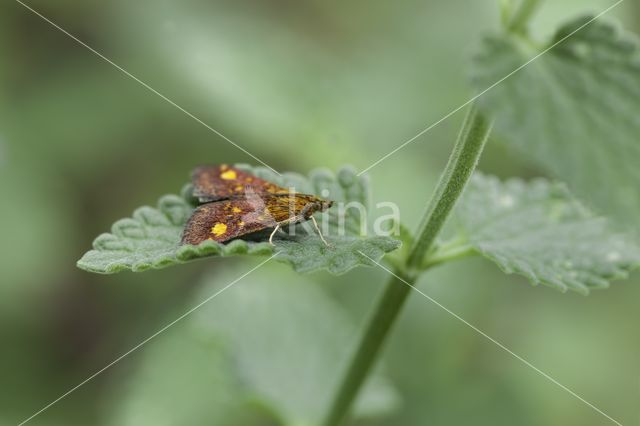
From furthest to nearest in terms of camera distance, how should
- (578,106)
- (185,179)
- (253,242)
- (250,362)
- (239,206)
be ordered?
1. (185,179)
2. (250,362)
3. (239,206)
4. (253,242)
5. (578,106)

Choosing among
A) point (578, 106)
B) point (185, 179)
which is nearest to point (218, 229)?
point (578, 106)

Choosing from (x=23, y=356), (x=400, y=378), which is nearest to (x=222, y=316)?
(x=400, y=378)

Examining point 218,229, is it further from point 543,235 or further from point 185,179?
point 185,179

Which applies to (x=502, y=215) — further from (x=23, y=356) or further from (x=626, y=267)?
(x=23, y=356)

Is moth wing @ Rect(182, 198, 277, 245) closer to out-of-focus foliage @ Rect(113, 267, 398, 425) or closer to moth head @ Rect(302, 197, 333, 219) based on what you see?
moth head @ Rect(302, 197, 333, 219)

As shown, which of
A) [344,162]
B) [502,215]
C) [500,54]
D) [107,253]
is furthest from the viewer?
[344,162]

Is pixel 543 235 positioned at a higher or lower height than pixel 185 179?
higher

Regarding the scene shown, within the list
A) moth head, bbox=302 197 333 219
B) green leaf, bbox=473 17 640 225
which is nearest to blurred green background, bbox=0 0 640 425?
moth head, bbox=302 197 333 219
